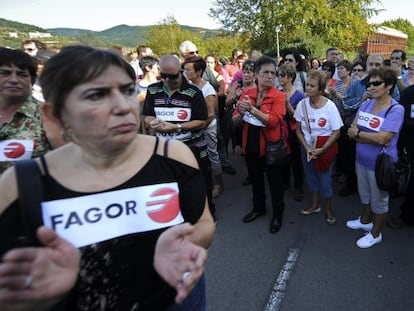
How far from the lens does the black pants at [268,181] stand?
3773 millimetres

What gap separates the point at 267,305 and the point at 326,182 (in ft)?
5.82

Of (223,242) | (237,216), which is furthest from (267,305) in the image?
(237,216)

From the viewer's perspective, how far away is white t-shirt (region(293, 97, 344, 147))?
3.69 m

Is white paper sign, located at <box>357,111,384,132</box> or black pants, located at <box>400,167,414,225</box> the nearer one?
white paper sign, located at <box>357,111,384,132</box>

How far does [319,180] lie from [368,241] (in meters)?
0.86

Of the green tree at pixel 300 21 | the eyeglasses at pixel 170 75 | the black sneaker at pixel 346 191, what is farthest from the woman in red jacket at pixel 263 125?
the green tree at pixel 300 21

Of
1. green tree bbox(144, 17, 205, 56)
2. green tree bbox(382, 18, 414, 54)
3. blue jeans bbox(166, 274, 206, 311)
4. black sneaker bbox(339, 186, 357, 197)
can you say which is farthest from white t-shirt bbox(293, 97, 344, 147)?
green tree bbox(382, 18, 414, 54)

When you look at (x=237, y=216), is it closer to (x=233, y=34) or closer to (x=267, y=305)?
(x=267, y=305)

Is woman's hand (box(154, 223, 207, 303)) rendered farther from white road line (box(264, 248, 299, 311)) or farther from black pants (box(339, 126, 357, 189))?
black pants (box(339, 126, 357, 189))

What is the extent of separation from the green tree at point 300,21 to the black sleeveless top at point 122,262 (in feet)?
89.5

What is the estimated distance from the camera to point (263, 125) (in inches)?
144

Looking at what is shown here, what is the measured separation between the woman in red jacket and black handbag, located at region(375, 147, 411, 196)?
987 mm

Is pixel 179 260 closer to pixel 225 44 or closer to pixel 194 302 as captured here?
pixel 194 302

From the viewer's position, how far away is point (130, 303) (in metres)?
1.19
